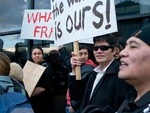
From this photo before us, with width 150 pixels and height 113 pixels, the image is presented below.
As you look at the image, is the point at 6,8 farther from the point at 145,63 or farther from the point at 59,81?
the point at 145,63

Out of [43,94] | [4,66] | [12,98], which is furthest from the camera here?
[43,94]

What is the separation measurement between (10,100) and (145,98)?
843 millimetres

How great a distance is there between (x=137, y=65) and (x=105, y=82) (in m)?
0.92

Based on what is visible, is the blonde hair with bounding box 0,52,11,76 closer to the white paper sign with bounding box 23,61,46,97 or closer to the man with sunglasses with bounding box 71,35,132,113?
the man with sunglasses with bounding box 71,35,132,113

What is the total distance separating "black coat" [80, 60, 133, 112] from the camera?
268 centimetres

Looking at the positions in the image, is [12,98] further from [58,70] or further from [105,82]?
[58,70]

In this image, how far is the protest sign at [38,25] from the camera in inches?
196

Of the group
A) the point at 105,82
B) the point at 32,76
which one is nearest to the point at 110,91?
the point at 105,82

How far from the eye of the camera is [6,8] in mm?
6820

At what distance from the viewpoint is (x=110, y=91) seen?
2709 mm

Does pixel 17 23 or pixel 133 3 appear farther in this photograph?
pixel 17 23

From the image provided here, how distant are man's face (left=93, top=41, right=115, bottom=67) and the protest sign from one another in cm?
203

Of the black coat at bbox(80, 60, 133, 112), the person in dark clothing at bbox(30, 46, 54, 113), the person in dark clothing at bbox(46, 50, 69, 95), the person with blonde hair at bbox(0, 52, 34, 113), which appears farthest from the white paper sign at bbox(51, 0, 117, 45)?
the person in dark clothing at bbox(46, 50, 69, 95)

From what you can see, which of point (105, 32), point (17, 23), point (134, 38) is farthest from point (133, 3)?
point (134, 38)
